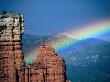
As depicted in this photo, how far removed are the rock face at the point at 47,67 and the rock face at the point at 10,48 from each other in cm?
210

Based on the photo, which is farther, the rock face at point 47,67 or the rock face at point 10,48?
the rock face at point 47,67

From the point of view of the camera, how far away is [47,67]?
121 feet

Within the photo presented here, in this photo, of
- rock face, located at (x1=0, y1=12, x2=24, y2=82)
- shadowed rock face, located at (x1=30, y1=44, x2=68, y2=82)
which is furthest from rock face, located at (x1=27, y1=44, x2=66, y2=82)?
rock face, located at (x1=0, y1=12, x2=24, y2=82)

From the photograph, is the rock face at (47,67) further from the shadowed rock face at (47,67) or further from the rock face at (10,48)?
the rock face at (10,48)

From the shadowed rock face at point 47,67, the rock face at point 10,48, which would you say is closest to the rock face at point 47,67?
the shadowed rock face at point 47,67

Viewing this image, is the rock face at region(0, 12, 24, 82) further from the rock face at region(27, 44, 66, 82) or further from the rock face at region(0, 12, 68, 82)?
the rock face at region(27, 44, 66, 82)

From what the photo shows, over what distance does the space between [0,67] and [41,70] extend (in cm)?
540

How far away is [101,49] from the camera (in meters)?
195

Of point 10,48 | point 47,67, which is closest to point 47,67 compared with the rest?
point 47,67

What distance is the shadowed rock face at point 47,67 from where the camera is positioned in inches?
1364

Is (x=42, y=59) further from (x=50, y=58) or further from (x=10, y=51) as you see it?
(x=10, y=51)

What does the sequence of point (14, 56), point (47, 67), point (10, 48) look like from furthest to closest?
point (47, 67) < point (10, 48) < point (14, 56)

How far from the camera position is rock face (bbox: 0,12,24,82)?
3259 centimetres

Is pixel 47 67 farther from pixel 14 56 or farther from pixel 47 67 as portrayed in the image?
pixel 14 56
